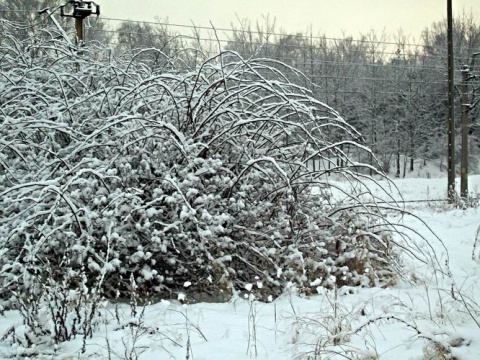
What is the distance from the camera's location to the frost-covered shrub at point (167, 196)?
455 cm

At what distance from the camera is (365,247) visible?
5395mm

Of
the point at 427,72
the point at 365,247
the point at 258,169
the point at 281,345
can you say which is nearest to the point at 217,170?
the point at 258,169

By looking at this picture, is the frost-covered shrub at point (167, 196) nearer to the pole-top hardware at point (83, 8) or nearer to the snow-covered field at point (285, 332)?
the snow-covered field at point (285, 332)

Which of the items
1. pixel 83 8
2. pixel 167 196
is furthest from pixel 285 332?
pixel 83 8

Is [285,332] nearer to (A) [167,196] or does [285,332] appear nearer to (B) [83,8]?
(A) [167,196]

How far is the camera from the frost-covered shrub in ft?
14.9

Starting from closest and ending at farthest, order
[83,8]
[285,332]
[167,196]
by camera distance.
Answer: [285,332]
[167,196]
[83,8]

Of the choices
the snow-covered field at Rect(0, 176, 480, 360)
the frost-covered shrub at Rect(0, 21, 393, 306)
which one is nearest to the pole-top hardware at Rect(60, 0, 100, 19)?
the frost-covered shrub at Rect(0, 21, 393, 306)

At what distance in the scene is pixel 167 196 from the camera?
4664 mm

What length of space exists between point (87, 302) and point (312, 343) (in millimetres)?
1640

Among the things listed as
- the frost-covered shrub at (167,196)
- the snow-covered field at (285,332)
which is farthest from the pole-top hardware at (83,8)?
the snow-covered field at (285,332)

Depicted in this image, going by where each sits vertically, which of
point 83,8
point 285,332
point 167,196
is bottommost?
point 285,332

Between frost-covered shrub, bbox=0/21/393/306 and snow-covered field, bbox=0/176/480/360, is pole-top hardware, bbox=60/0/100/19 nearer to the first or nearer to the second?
frost-covered shrub, bbox=0/21/393/306

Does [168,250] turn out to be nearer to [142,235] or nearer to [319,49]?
[142,235]
